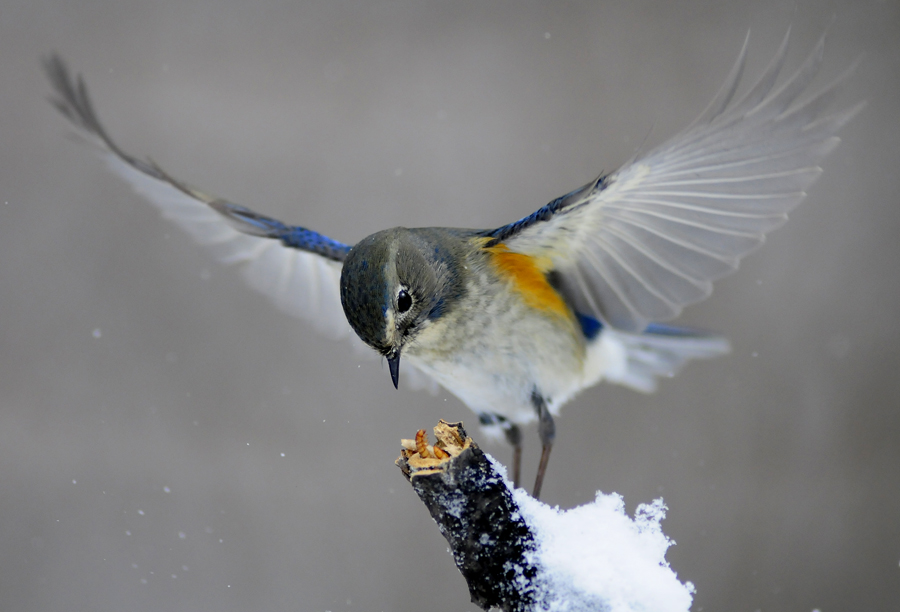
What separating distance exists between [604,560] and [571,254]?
2.44ft

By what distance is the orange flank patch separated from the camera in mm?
1456

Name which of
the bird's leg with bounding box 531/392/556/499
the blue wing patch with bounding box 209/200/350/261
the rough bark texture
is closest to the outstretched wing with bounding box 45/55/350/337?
the blue wing patch with bounding box 209/200/350/261

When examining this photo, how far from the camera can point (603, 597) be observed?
806 millimetres

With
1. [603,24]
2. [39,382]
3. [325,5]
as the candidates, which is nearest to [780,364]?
[603,24]

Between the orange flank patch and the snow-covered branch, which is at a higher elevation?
the orange flank patch

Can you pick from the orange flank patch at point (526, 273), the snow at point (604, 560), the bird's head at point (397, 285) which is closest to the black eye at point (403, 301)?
the bird's head at point (397, 285)

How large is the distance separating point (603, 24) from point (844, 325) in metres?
1.36

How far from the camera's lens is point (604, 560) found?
2.73ft

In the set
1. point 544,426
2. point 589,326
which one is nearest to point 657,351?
point 589,326

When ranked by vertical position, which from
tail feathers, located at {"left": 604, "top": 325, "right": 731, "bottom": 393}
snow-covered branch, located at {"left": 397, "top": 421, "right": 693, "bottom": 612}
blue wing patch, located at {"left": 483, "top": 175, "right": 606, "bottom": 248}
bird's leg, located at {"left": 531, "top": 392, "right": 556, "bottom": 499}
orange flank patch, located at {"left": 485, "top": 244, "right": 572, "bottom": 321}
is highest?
tail feathers, located at {"left": 604, "top": 325, "right": 731, "bottom": 393}

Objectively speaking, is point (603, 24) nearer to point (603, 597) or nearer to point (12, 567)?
point (603, 597)

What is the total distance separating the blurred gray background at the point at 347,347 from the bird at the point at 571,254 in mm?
603

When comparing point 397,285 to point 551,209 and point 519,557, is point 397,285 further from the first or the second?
point 519,557

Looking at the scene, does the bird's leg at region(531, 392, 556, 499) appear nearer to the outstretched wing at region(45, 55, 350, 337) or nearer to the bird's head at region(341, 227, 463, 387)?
the bird's head at region(341, 227, 463, 387)
